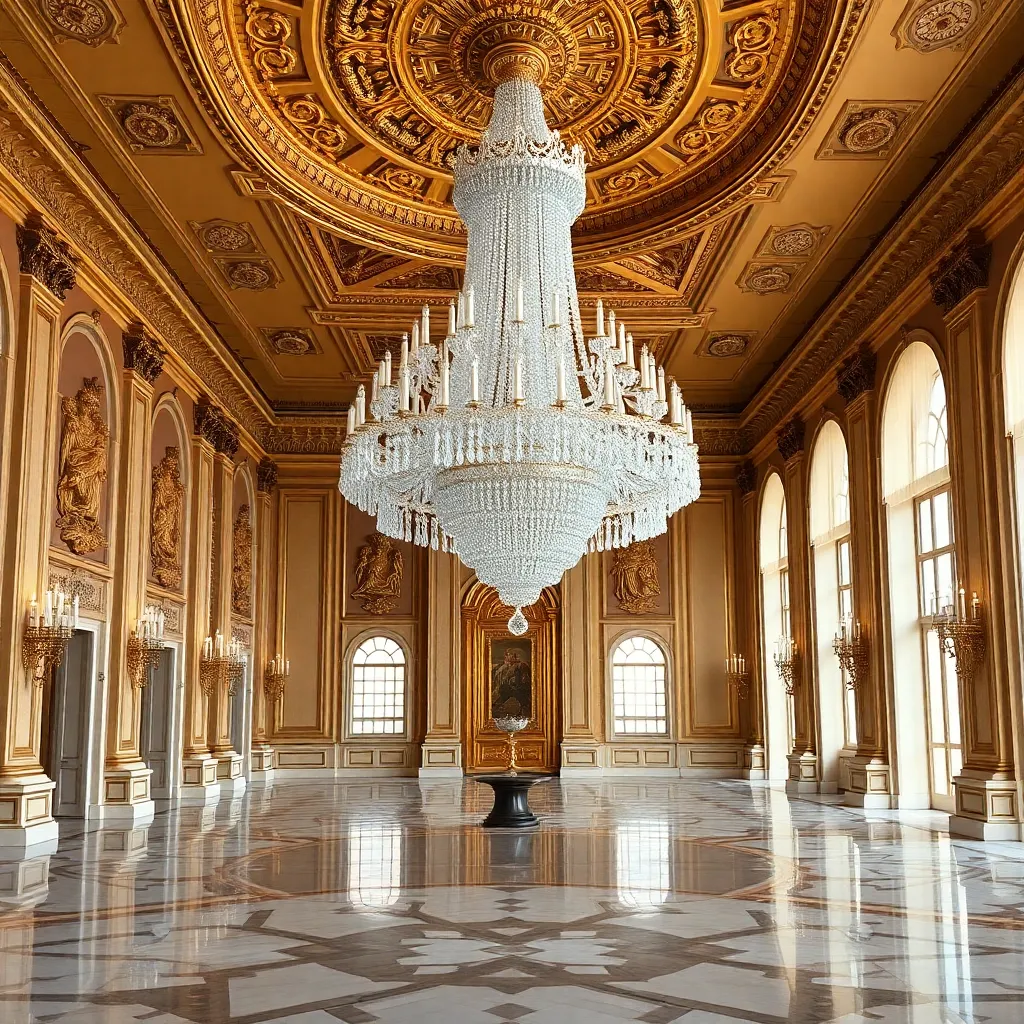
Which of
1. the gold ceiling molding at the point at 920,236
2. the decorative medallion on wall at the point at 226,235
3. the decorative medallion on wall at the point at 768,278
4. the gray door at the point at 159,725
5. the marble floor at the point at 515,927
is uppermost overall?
the decorative medallion on wall at the point at 226,235

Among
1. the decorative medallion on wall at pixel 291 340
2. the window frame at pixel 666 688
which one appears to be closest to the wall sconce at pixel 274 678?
the decorative medallion on wall at pixel 291 340

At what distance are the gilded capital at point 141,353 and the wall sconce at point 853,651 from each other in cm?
835

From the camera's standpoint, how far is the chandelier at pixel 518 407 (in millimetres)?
7410

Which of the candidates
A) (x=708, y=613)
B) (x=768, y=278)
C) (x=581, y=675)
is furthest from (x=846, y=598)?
(x=581, y=675)

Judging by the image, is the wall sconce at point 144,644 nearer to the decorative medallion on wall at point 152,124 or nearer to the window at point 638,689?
the decorative medallion on wall at point 152,124

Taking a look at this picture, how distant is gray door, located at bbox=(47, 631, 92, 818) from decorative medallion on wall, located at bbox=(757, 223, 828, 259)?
827 centimetres

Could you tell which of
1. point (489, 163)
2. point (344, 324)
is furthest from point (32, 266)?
point (344, 324)

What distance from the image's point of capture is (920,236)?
10.7m

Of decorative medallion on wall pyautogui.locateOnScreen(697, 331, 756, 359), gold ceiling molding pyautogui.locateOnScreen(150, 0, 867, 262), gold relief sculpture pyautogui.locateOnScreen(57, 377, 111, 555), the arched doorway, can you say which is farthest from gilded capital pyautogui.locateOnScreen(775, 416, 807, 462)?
gold relief sculpture pyautogui.locateOnScreen(57, 377, 111, 555)

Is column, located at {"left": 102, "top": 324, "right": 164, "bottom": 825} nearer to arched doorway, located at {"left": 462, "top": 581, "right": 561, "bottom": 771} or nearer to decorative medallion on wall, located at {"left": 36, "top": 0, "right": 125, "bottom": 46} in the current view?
decorative medallion on wall, located at {"left": 36, "top": 0, "right": 125, "bottom": 46}

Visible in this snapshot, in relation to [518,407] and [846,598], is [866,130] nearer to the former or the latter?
[518,407]

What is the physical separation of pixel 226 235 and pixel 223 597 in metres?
5.48

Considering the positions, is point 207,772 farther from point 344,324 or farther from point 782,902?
point 782,902

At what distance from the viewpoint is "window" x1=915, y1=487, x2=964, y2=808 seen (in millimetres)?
11070
